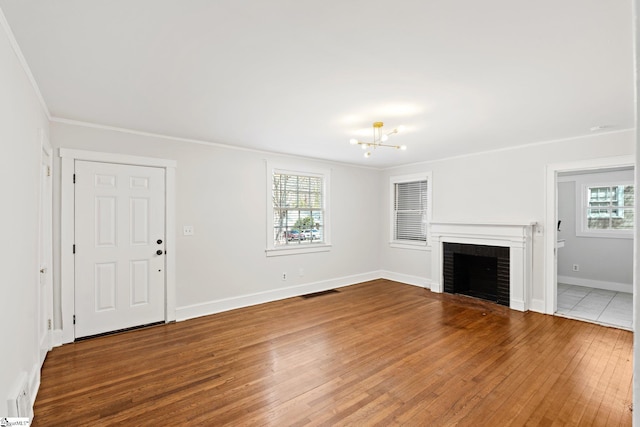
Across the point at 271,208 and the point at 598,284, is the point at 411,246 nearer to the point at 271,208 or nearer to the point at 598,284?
the point at 271,208

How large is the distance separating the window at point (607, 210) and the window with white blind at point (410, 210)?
3038 mm

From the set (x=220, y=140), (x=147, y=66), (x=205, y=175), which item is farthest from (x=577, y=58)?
(x=205, y=175)

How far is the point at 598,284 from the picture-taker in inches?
226

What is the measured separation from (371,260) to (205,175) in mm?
3838

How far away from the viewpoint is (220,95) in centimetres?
270

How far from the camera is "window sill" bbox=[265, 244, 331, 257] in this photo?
199 inches

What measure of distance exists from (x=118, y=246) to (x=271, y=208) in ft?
7.12

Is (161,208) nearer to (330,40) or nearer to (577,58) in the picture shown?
(330,40)

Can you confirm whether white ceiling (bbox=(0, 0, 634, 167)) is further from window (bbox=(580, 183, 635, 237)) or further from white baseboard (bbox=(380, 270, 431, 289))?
white baseboard (bbox=(380, 270, 431, 289))

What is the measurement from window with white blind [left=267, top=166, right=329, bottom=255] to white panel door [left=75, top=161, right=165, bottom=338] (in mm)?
1703

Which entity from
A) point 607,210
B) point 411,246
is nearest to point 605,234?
point 607,210

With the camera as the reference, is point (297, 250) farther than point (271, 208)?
Yes

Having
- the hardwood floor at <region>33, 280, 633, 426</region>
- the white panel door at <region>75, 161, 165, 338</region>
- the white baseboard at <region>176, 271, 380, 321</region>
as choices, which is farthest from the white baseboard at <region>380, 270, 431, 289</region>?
the white panel door at <region>75, 161, 165, 338</region>

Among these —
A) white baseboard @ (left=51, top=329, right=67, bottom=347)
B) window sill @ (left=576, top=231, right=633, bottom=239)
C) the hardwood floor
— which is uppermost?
window sill @ (left=576, top=231, right=633, bottom=239)
